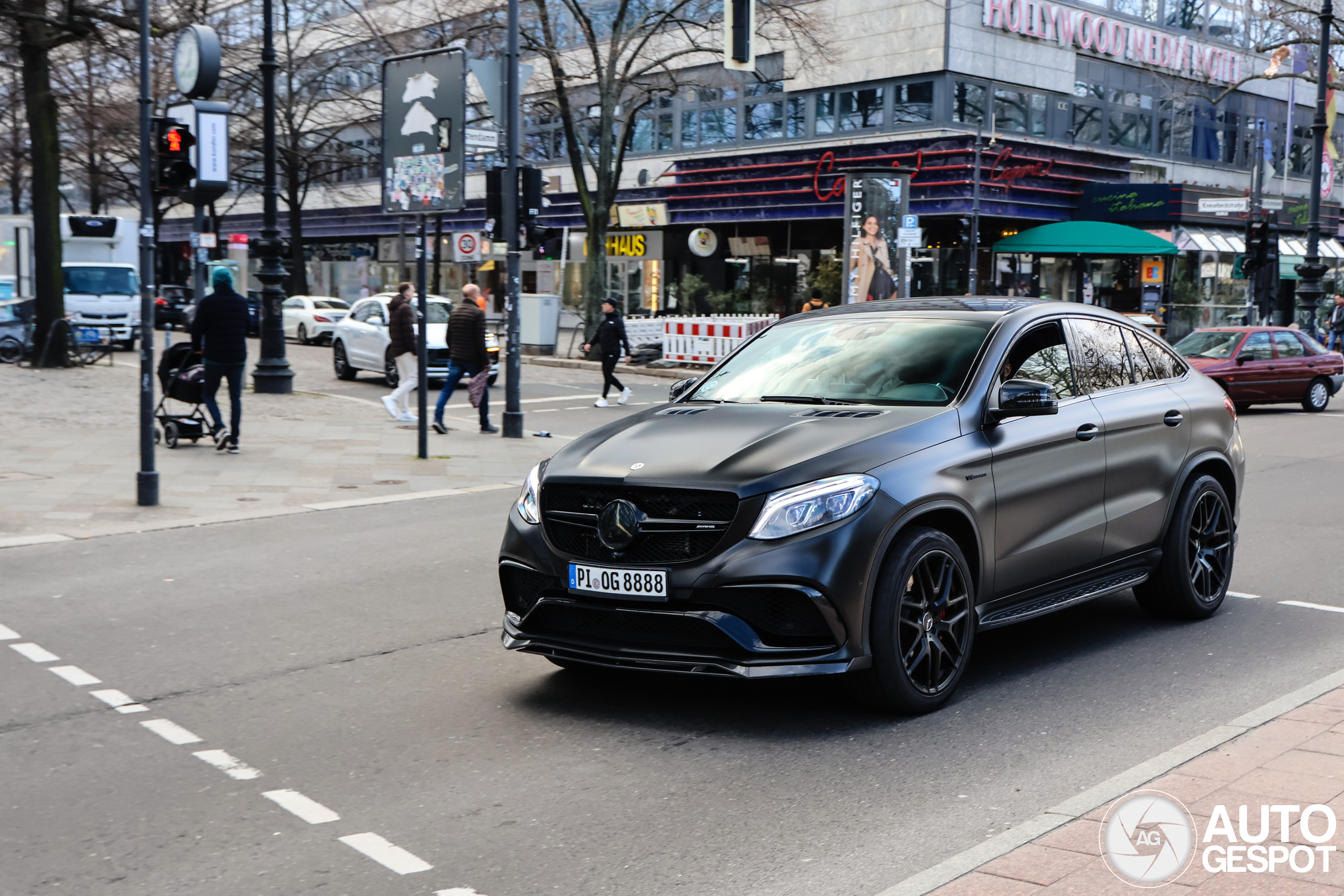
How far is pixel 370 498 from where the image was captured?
40.1 ft

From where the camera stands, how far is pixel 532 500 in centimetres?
575

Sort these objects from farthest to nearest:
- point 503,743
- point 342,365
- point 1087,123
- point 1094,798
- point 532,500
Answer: point 1087,123 → point 342,365 → point 532,500 → point 503,743 → point 1094,798

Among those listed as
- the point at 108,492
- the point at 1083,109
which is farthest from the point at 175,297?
the point at 108,492

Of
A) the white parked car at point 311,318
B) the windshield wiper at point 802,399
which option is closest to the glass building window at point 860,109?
the white parked car at point 311,318

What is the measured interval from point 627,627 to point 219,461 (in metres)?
10.2

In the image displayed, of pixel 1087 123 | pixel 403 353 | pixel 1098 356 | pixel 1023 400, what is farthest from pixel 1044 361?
pixel 1087 123

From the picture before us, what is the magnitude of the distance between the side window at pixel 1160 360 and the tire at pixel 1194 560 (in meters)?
0.60

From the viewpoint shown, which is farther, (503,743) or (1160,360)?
(1160,360)

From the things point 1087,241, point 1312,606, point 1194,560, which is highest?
point 1087,241

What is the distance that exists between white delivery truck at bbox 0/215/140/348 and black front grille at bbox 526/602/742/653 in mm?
28942

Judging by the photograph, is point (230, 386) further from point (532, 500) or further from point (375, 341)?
point (375, 341)

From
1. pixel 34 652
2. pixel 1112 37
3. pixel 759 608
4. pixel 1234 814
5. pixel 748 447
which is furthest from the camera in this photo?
pixel 1112 37

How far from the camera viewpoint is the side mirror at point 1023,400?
19.4 feet

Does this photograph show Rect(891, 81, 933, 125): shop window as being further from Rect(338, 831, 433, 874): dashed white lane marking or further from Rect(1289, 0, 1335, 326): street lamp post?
Rect(338, 831, 433, 874): dashed white lane marking
